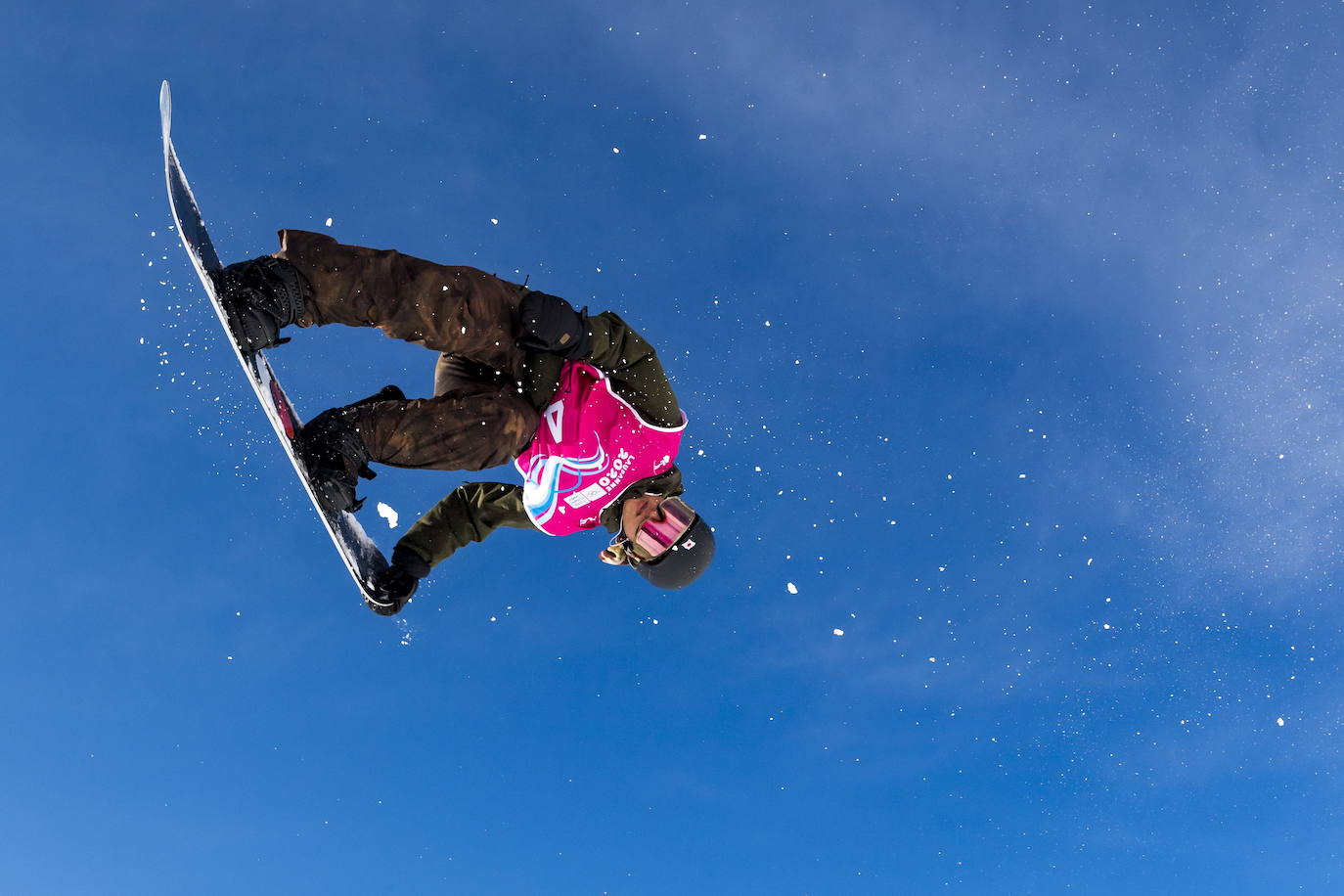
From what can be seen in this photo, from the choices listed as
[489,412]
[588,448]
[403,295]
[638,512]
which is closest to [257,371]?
[403,295]

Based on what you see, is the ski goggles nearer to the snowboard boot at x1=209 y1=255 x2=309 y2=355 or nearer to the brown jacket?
the brown jacket

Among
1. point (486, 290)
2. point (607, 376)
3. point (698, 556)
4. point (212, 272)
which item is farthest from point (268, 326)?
point (698, 556)

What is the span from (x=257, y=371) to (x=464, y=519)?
2006mm

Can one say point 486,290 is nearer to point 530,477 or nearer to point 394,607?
point 530,477

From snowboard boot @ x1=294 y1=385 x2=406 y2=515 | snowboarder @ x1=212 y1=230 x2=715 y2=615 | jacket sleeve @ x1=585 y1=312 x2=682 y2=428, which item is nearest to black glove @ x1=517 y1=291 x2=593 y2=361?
snowboarder @ x1=212 y1=230 x2=715 y2=615

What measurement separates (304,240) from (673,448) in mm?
2469

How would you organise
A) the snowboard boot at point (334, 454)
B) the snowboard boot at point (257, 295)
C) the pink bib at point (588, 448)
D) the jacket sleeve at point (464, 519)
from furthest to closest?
the jacket sleeve at point (464, 519)
the pink bib at point (588, 448)
the snowboard boot at point (334, 454)
the snowboard boot at point (257, 295)

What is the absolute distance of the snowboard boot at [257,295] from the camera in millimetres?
4613

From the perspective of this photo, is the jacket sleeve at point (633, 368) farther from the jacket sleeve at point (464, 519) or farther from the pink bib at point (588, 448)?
the jacket sleeve at point (464, 519)

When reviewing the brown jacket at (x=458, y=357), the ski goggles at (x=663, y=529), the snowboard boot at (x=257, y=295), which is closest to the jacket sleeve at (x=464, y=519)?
the brown jacket at (x=458, y=357)

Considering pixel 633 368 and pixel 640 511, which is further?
pixel 640 511

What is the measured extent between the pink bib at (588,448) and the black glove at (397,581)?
103 centimetres

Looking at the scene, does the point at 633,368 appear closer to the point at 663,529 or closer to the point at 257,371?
the point at 663,529

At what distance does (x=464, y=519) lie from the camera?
683 centimetres
